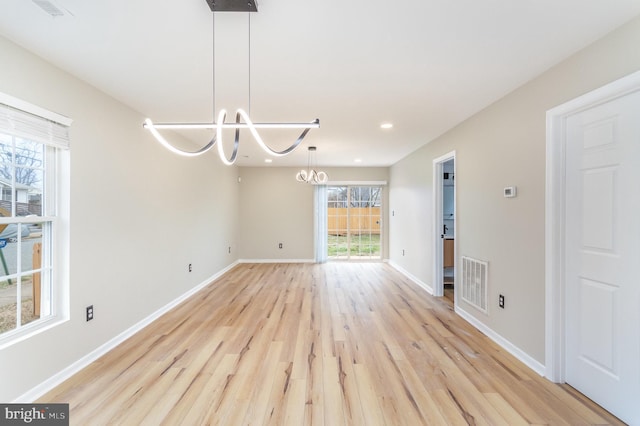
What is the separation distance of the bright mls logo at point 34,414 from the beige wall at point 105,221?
0.07 m

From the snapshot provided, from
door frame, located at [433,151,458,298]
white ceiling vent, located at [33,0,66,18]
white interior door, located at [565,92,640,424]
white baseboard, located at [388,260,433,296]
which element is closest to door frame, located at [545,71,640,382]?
white interior door, located at [565,92,640,424]

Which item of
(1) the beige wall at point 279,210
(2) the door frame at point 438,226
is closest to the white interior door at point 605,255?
(2) the door frame at point 438,226

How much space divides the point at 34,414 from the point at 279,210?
535cm

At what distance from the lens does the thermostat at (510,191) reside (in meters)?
2.50

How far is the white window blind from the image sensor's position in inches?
68.6

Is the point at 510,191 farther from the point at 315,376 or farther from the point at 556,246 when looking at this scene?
the point at 315,376

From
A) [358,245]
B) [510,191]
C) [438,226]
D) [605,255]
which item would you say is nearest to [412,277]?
[438,226]

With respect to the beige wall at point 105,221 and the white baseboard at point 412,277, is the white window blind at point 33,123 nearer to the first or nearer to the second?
the beige wall at point 105,221

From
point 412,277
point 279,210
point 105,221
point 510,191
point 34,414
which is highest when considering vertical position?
point 510,191

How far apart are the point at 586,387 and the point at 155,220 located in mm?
4281

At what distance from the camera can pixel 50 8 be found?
1.51 m

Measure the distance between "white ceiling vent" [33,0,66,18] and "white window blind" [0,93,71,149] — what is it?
633 mm

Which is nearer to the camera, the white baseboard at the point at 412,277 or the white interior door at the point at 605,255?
the white interior door at the point at 605,255

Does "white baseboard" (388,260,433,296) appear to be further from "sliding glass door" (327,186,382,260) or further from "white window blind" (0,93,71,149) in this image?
"white window blind" (0,93,71,149)
